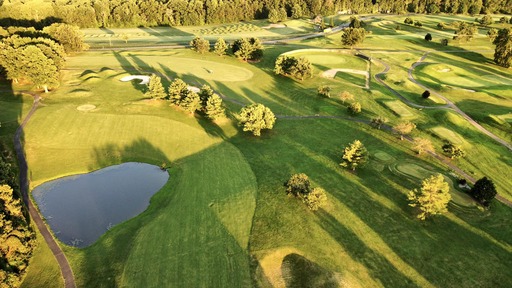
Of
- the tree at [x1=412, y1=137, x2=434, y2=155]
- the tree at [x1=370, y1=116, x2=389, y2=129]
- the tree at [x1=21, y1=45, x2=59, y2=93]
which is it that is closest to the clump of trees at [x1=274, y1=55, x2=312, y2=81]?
the tree at [x1=370, y1=116, x2=389, y2=129]

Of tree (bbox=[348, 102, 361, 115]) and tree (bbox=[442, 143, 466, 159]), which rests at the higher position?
tree (bbox=[348, 102, 361, 115])

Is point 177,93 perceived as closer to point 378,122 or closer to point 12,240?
point 378,122

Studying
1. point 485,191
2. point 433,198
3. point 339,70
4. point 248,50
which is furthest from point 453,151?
point 248,50

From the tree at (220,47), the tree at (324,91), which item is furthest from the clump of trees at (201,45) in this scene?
the tree at (324,91)

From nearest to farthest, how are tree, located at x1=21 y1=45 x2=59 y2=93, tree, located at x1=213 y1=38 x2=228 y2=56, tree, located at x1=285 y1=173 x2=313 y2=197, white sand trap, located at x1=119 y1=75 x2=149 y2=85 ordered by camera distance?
tree, located at x1=285 y1=173 x2=313 y2=197
tree, located at x1=21 y1=45 x2=59 y2=93
white sand trap, located at x1=119 y1=75 x2=149 y2=85
tree, located at x1=213 y1=38 x2=228 y2=56

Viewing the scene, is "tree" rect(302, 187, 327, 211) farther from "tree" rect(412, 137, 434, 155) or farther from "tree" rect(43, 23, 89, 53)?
"tree" rect(43, 23, 89, 53)

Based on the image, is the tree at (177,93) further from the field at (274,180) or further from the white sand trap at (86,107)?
the white sand trap at (86,107)

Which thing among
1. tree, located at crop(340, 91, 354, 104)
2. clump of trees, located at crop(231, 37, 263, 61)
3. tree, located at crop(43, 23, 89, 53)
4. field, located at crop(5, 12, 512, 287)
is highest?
tree, located at crop(43, 23, 89, 53)

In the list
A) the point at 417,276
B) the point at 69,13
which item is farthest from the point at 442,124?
the point at 69,13
